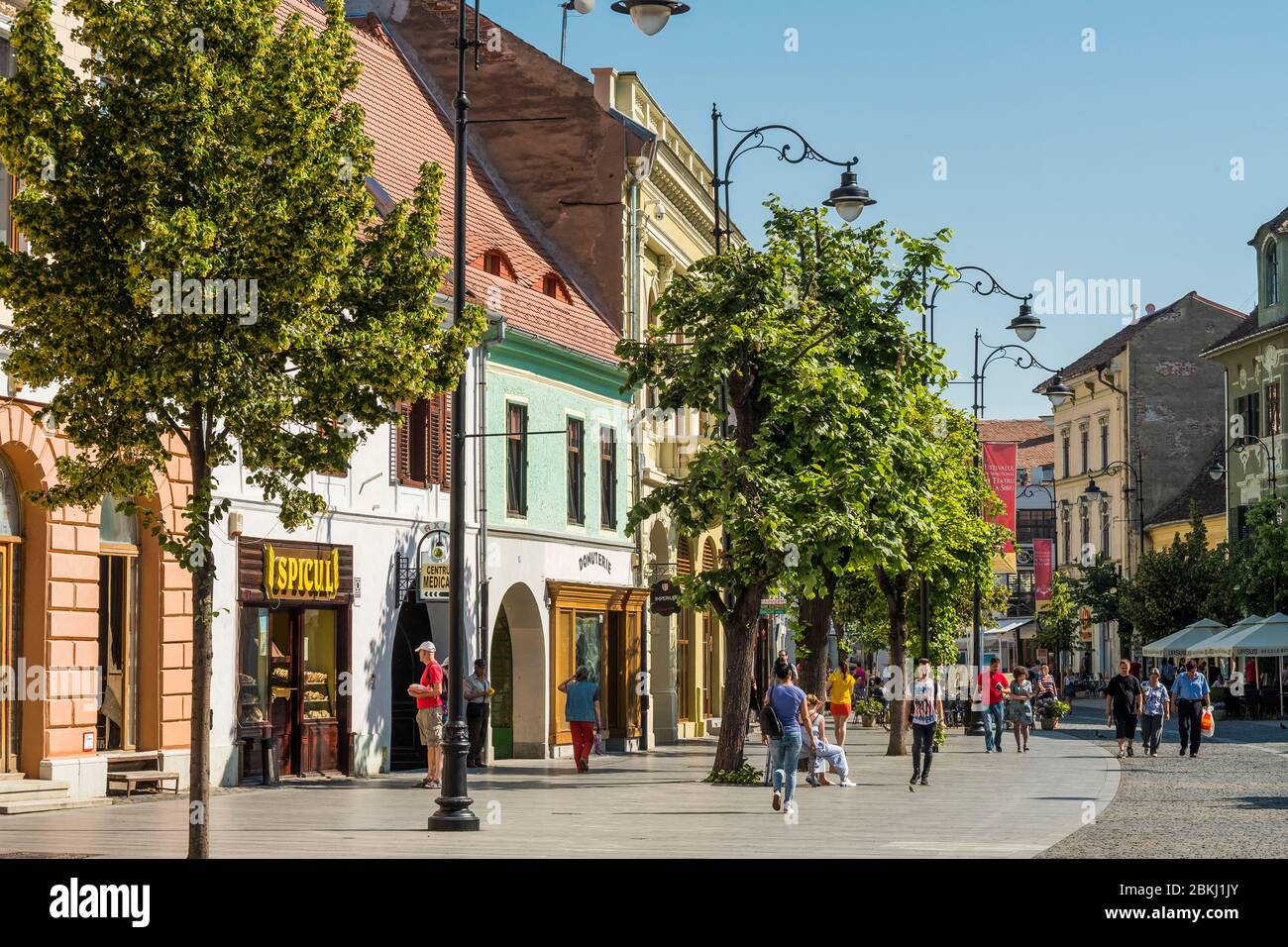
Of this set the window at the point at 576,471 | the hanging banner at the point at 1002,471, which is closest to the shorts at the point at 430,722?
the window at the point at 576,471

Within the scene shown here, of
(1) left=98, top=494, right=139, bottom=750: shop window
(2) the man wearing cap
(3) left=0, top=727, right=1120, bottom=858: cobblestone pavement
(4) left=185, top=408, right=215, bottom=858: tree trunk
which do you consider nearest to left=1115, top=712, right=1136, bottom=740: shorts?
(3) left=0, top=727, right=1120, bottom=858: cobblestone pavement

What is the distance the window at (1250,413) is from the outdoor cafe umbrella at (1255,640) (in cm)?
1344

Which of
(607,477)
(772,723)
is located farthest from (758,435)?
(607,477)

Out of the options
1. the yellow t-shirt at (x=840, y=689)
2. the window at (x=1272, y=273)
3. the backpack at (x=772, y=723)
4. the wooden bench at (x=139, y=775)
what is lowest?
the wooden bench at (x=139, y=775)

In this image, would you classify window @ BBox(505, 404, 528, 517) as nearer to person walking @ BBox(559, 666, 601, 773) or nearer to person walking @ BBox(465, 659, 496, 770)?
person walking @ BBox(559, 666, 601, 773)

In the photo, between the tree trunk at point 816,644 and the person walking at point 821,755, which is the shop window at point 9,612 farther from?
the tree trunk at point 816,644

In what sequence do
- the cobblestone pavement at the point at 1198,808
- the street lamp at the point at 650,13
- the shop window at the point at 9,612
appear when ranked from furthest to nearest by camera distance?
the shop window at the point at 9,612, the street lamp at the point at 650,13, the cobblestone pavement at the point at 1198,808

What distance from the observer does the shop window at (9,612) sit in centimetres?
2228

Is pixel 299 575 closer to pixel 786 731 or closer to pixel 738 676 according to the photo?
pixel 738 676

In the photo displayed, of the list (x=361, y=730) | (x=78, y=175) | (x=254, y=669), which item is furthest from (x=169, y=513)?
(x=78, y=175)

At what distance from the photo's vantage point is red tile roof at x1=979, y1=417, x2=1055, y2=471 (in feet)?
421

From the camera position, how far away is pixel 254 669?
1075 inches

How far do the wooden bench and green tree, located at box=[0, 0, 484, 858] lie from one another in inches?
331
